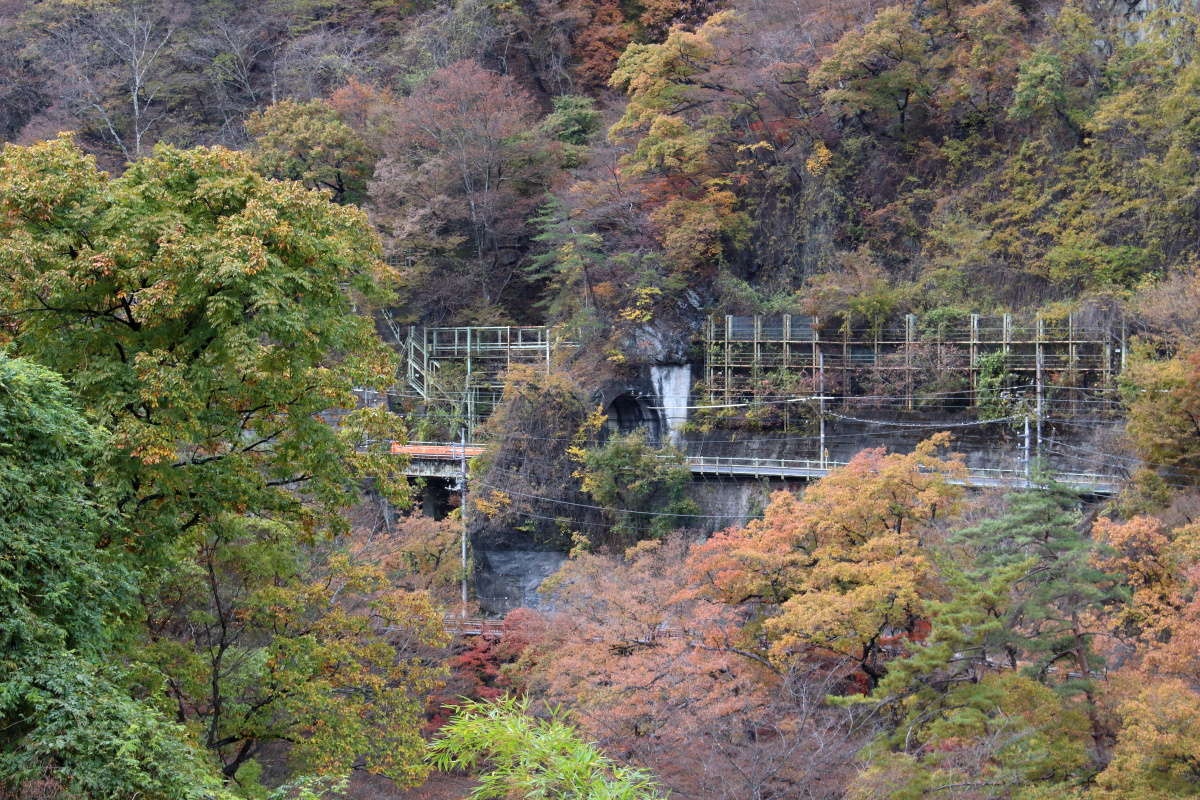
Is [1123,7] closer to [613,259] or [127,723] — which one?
[613,259]

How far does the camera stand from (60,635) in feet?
29.7

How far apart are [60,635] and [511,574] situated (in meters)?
20.7

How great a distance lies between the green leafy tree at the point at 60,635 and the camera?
8.50 m

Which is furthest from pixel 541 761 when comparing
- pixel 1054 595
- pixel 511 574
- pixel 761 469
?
pixel 511 574

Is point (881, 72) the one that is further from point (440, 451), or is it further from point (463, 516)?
point (463, 516)

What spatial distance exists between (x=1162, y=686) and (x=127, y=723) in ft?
35.1

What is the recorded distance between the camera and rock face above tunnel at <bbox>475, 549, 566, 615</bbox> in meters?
29.3

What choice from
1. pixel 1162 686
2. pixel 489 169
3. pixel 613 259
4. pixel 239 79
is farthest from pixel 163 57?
pixel 1162 686

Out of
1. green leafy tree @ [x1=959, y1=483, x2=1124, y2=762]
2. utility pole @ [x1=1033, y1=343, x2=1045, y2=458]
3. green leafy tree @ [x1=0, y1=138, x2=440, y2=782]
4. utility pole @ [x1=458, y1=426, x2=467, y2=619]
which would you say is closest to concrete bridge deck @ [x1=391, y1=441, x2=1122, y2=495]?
utility pole @ [x1=458, y1=426, x2=467, y2=619]

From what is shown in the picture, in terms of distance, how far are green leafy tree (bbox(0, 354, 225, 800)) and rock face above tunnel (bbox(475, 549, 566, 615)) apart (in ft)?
62.8

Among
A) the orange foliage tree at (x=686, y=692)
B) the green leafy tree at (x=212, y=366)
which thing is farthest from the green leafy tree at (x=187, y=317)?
the orange foliage tree at (x=686, y=692)

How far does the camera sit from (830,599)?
16.2m

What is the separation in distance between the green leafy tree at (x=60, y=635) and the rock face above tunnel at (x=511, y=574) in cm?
1914

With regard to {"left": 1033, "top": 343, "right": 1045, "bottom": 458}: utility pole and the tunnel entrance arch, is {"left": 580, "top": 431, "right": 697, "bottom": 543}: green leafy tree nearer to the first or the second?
the tunnel entrance arch
